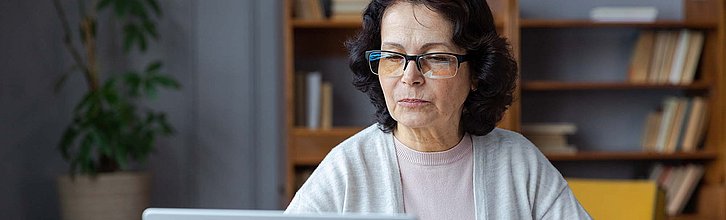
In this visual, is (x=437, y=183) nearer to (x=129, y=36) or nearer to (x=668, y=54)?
(x=129, y=36)

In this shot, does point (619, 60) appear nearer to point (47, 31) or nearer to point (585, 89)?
point (585, 89)

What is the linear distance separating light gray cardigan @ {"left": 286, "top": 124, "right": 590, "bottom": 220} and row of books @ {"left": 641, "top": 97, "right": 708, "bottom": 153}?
3191mm

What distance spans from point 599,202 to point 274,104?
8.49 feet

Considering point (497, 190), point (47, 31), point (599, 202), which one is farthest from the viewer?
point (47, 31)

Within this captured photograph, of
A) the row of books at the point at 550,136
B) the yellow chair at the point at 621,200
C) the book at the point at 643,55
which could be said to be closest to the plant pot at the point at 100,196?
the row of books at the point at 550,136

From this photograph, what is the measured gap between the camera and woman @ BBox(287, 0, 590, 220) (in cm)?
173

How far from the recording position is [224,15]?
16.3 ft

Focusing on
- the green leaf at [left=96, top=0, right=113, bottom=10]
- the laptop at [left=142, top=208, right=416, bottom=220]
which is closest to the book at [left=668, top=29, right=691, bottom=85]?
the green leaf at [left=96, top=0, right=113, bottom=10]

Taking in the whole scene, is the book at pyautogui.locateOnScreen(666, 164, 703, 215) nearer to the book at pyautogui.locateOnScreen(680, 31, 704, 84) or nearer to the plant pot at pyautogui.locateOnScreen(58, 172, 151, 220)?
the book at pyautogui.locateOnScreen(680, 31, 704, 84)

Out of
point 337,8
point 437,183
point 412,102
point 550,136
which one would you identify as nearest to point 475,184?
point 437,183

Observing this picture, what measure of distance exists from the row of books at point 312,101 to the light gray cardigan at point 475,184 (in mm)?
2937

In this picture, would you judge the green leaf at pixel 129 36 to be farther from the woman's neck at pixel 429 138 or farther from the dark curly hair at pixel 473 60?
the woman's neck at pixel 429 138

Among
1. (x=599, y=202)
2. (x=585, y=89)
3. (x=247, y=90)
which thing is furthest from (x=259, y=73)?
(x=599, y=202)

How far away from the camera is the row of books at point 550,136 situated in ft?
15.8
